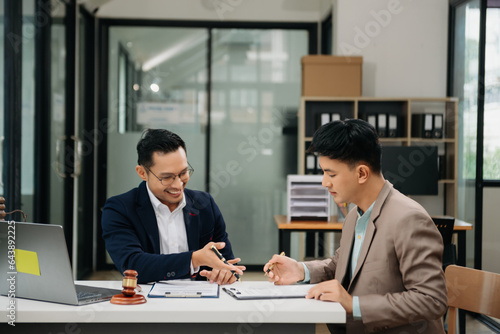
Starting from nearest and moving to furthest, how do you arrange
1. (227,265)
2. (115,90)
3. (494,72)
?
(227,265), (494,72), (115,90)

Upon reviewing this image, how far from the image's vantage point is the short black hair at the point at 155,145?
225 cm

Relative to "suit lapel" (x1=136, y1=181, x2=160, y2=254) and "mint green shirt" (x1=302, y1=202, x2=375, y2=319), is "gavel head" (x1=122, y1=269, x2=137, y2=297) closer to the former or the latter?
"suit lapel" (x1=136, y1=181, x2=160, y2=254)

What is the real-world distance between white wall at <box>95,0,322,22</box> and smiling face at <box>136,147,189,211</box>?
383cm

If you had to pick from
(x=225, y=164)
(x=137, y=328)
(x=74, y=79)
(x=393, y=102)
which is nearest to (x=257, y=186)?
(x=225, y=164)

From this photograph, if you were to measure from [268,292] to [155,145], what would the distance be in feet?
2.73

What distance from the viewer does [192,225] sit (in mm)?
2307

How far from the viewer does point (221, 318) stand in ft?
5.01

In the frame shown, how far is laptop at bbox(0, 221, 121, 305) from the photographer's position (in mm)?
1544

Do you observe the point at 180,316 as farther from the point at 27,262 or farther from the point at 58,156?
the point at 58,156

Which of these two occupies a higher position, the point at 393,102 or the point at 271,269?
the point at 393,102

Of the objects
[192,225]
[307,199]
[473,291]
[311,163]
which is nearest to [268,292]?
[192,225]

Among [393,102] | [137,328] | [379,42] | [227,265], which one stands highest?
[379,42]

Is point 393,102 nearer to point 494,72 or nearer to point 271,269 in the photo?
point 494,72

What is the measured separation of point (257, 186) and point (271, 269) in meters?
3.88
